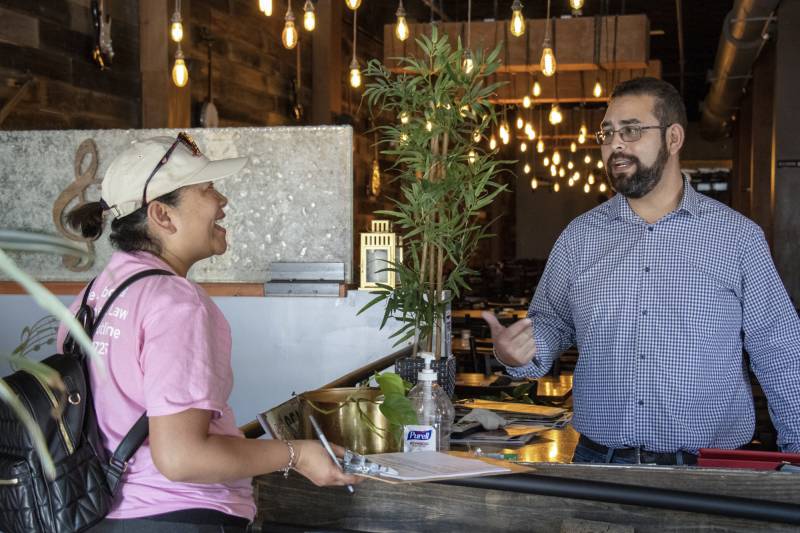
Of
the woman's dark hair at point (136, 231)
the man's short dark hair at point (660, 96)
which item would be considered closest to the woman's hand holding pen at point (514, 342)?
the man's short dark hair at point (660, 96)

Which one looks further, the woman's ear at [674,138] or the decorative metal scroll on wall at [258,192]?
the decorative metal scroll on wall at [258,192]

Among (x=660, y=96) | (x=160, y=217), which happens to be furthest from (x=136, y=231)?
(x=660, y=96)

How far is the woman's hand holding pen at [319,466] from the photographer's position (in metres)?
1.61

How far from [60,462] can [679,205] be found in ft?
5.40

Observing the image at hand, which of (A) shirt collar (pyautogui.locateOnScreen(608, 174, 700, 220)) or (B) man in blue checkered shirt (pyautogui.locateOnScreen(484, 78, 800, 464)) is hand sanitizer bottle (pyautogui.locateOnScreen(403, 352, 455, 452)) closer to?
(B) man in blue checkered shirt (pyautogui.locateOnScreen(484, 78, 800, 464))

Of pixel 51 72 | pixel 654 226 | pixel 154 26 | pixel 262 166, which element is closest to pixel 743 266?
pixel 654 226

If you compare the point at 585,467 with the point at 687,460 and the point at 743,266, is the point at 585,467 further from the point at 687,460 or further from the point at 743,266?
the point at 743,266

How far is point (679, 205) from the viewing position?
8.02 ft

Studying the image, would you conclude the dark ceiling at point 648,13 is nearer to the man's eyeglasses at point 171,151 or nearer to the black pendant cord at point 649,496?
the man's eyeglasses at point 171,151

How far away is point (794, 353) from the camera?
2.30 m

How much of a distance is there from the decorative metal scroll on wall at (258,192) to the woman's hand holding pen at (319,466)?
277 cm

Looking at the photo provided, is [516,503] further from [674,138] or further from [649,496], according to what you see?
[674,138]

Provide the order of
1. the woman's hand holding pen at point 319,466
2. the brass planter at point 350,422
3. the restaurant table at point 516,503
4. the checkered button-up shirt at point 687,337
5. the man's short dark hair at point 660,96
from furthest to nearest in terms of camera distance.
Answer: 1. the man's short dark hair at point 660,96
2. the checkered button-up shirt at point 687,337
3. the brass planter at point 350,422
4. the restaurant table at point 516,503
5. the woman's hand holding pen at point 319,466

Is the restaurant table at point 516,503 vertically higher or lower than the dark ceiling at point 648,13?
lower
